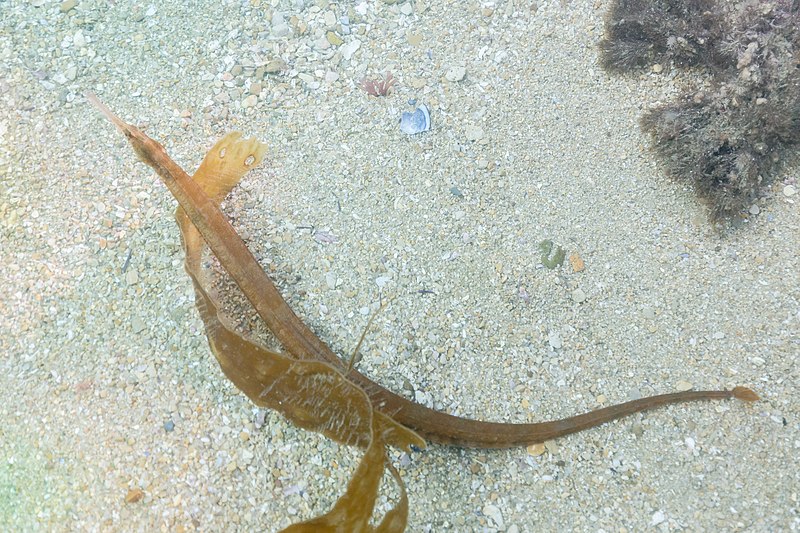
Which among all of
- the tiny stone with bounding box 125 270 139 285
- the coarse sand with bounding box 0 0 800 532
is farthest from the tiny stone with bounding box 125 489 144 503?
the tiny stone with bounding box 125 270 139 285

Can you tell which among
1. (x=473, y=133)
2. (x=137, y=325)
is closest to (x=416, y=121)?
(x=473, y=133)

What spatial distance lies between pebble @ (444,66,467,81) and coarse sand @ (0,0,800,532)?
1.5 inches

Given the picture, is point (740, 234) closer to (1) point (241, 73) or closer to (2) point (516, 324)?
(2) point (516, 324)

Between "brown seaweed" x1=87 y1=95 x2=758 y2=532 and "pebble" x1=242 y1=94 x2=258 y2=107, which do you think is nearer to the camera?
"brown seaweed" x1=87 y1=95 x2=758 y2=532

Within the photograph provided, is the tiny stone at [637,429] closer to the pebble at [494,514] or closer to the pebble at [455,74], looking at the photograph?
the pebble at [494,514]

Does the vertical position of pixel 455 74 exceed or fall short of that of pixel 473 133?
it exceeds it

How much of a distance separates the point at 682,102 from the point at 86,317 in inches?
151

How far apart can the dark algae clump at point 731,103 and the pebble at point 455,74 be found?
123 centimetres

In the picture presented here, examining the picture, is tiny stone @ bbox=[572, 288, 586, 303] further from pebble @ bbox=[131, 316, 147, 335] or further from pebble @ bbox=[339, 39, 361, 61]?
pebble @ bbox=[131, 316, 147, 335]

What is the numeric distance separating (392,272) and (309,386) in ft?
2.93

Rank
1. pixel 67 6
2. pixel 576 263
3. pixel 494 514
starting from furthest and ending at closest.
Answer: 1. pixel 67 6
2. pixel 576 263
3. pixel 494 514

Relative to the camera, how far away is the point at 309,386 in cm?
244

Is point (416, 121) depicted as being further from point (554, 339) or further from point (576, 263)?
point (554, 339)

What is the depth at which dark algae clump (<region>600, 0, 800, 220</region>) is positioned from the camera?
3.09m
